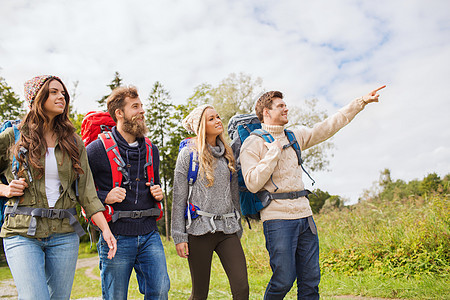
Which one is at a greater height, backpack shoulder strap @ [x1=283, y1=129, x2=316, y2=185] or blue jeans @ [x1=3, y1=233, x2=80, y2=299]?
backpack shoulder strap @ [x1=283, y1=129, x2=316, y2=185]

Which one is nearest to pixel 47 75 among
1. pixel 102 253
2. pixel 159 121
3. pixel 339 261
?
pixel 102 253

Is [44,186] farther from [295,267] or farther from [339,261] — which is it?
[339,261]

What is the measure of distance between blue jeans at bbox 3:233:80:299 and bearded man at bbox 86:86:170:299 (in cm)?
45

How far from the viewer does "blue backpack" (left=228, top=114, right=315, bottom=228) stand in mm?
3955

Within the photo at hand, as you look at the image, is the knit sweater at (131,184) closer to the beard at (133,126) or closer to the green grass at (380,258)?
the beard at (133,126)

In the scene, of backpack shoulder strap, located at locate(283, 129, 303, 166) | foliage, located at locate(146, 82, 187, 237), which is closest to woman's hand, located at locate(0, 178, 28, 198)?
backpack shoulder strap, located at locate(283, 129, 303, 166)

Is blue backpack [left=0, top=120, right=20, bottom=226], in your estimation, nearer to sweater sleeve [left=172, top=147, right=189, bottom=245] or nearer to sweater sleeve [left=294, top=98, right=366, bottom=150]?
sweater sleeve [left=172, top=147, right=189, bottom=245]

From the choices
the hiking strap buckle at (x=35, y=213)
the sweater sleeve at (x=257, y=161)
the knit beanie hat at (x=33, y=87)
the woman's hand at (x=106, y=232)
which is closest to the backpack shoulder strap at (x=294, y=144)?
the sweater sleeve at (x=257, y=161)


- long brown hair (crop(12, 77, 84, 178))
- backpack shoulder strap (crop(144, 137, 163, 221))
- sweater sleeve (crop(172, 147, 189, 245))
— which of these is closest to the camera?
long brown hair (crop(12, 77, 84, 178))

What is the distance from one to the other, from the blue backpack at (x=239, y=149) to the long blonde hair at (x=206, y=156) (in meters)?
0.19

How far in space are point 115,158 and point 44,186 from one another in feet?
2.30

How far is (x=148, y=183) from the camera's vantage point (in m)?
3.64

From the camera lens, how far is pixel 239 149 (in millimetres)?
4426

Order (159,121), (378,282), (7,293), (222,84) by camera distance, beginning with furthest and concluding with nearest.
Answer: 1. (222,84)
2. (159,121)
3. (7,293)
4. (378,282)
